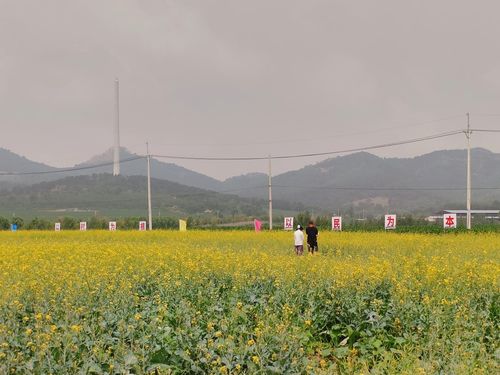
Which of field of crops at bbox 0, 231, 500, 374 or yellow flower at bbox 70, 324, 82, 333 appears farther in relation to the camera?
yellow flower at bbox 70, 324, 82, 333

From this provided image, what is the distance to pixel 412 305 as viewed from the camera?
9.38 m

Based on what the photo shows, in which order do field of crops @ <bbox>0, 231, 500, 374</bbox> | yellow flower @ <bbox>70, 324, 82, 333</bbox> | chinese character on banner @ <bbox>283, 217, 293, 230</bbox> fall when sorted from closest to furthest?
1. field of crops @ <bbox>0, 231, 500, 374</bbox>
2. yellow flower @ <bbox>70, 324, 82, 333</bbox>
3. chinese character on banner @ <bbox>283, 217, 293, 230</bbox>

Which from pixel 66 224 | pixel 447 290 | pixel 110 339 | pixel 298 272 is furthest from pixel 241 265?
pixel 66 224

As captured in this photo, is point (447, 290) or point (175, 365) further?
point (447, 290)

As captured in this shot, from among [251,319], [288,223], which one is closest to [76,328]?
[251,319]

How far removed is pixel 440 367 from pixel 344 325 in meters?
2.39

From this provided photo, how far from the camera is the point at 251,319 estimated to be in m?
9.91

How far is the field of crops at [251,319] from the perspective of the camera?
6.85 m

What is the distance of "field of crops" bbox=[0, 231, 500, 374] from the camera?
685cm

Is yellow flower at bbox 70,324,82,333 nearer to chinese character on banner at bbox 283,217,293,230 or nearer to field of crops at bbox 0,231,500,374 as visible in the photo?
field of crops at bbox 0,231,500,374

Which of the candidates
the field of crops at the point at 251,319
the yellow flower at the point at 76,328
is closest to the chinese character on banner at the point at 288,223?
the field of crops at the point at 251,319

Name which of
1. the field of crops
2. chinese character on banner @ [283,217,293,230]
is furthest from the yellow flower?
chinese character on banner @ [283,217,293,230]

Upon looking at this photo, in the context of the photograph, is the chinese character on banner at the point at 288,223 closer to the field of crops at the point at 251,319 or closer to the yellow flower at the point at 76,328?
the field of crops at the point at 251,319

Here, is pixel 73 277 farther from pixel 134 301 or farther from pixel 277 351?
pixel 277 351
